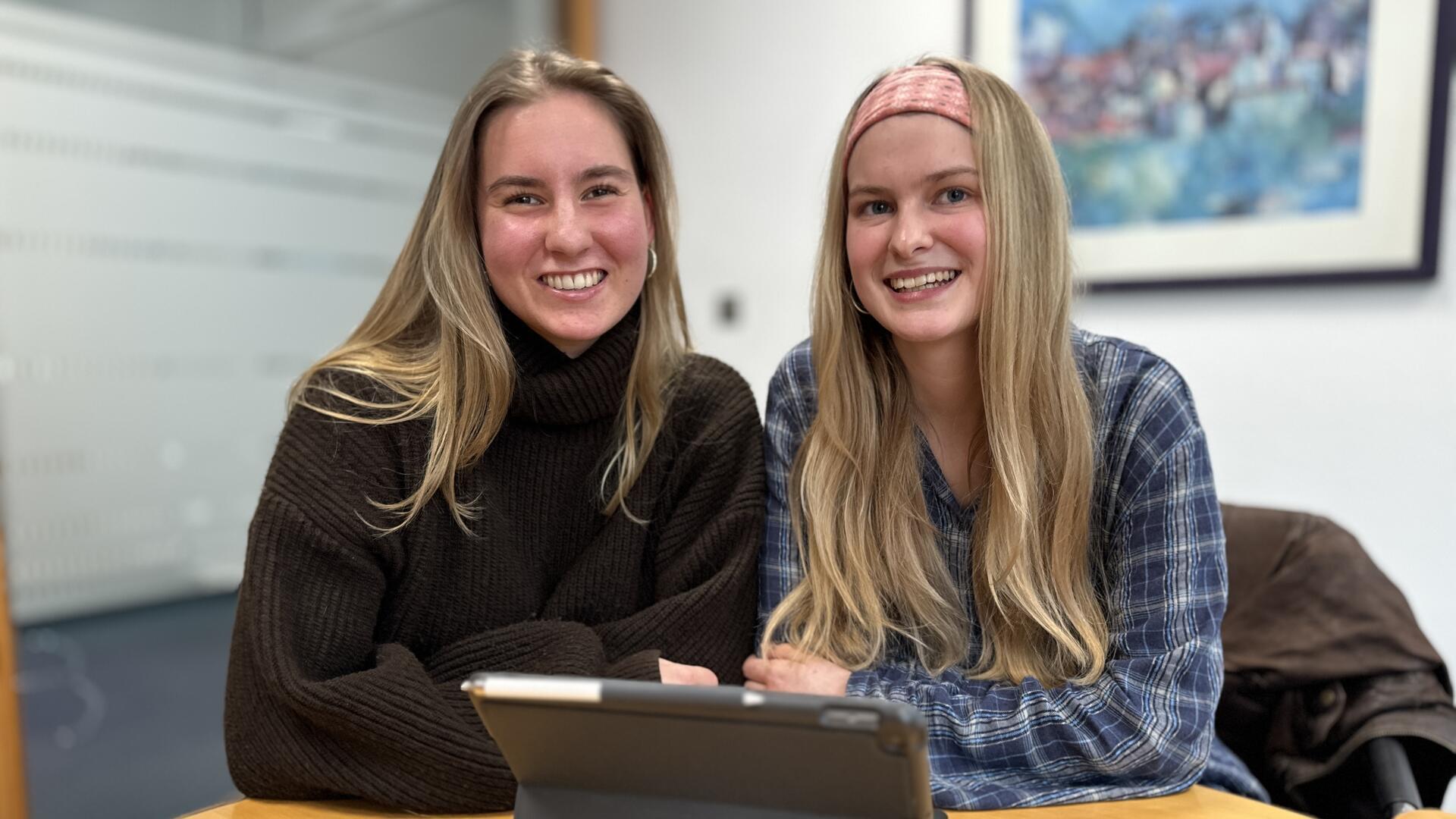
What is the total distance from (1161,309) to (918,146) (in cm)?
151

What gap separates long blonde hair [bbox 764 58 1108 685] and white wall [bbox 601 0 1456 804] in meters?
1.07

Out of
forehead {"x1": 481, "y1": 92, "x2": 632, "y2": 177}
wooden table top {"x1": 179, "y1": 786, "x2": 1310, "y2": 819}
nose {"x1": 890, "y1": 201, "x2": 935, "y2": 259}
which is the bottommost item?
wooden table top {"x1": 179, "y1": 786, "x2": 1310, "y2": 819}

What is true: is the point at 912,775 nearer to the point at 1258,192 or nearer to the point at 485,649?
the point at 485,649

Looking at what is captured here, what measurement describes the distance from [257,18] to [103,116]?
46 centimetres

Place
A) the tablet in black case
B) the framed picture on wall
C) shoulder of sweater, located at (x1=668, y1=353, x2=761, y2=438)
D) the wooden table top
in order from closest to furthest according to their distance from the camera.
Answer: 1. the tablet in black case
2. the wooden table top
3. shoulder of sweater, located at (x1=668, y1=353, x2=761, y2=438)
4. the framed picture on wall

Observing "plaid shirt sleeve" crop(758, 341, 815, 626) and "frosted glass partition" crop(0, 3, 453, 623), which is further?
"frosted glass partition" crop(0, 3, 453, 623)

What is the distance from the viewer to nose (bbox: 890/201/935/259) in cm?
122

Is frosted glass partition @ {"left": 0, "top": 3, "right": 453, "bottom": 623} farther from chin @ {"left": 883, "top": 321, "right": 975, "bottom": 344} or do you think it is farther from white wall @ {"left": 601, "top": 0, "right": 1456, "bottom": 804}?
chin @ {"left": 883, "top": 321, "right": 975, "bottom": 344}

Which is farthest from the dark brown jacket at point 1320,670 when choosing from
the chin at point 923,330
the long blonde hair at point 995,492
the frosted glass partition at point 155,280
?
the frosted glass partition at point 155,280

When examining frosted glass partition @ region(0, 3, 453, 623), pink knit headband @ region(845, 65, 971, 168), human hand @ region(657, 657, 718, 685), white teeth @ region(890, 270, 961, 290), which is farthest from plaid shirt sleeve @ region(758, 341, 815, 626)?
frosted glass partition @ region(0, 3, 453, 623)

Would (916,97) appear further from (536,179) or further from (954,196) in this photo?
(536,179)

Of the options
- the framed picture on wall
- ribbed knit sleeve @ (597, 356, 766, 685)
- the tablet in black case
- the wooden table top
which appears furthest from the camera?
the framed picture on wall

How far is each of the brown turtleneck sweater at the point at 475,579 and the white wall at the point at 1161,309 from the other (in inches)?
44.7

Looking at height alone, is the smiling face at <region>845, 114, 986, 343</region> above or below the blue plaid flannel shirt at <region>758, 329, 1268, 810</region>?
above
